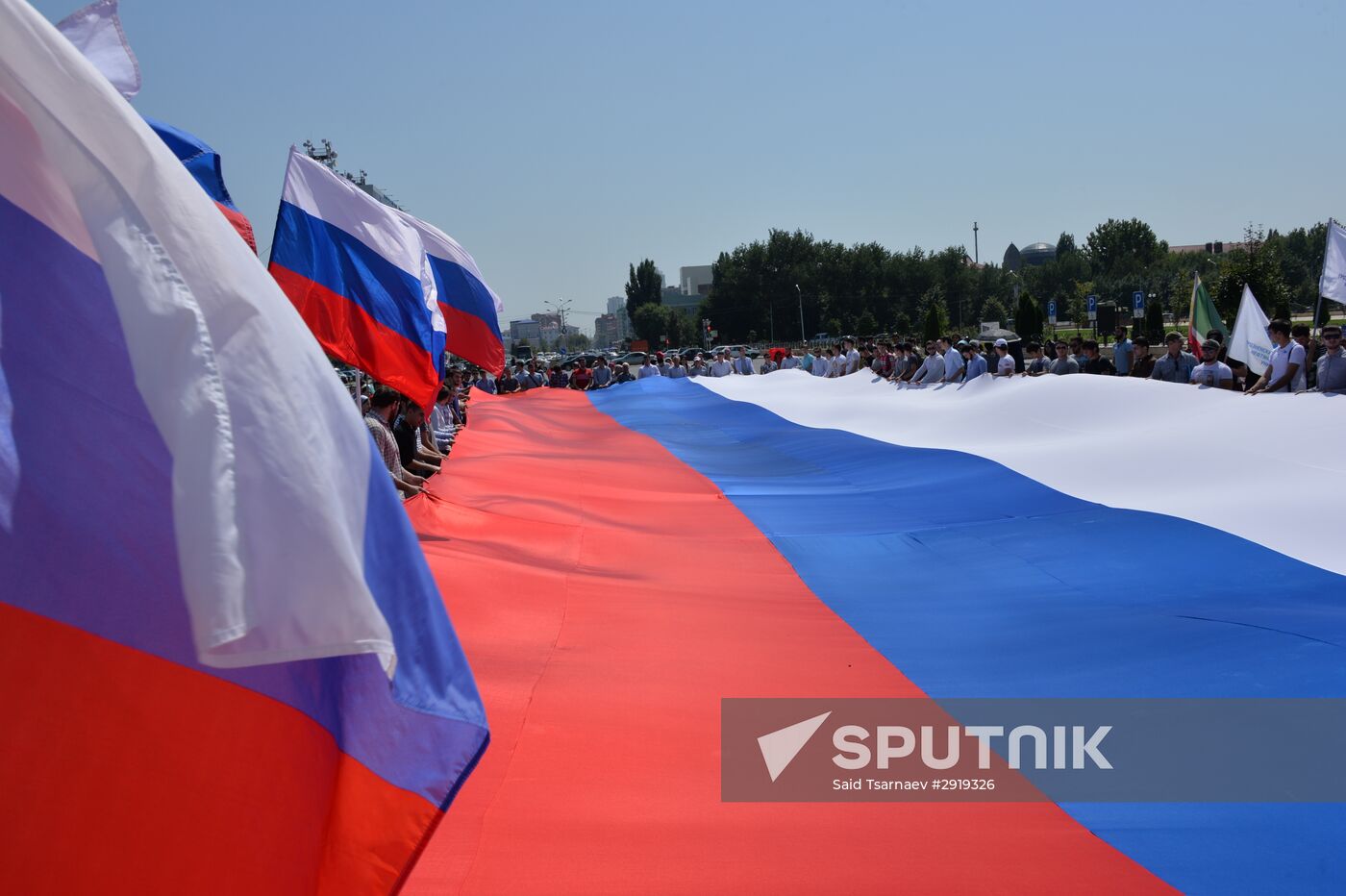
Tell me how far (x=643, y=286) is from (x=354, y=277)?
10240cm

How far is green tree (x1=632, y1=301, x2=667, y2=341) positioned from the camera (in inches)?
3834

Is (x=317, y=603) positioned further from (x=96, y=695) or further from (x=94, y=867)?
(x=94, y=867)

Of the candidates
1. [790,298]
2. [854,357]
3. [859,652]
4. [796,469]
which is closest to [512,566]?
[859,652]

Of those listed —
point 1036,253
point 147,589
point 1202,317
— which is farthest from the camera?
point 1036,253

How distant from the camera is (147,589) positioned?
6.06 feet

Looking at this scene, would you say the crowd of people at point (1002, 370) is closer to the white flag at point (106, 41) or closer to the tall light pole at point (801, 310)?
the white flag at point (106, 41)

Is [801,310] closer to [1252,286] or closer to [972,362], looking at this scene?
[1252,286]

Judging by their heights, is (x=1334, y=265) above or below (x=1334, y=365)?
above

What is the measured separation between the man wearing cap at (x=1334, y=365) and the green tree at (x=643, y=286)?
101209 mm

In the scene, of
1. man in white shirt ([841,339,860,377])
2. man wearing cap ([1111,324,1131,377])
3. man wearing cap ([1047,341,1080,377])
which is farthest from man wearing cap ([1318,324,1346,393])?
man in white shirt ([841,339,860,377])

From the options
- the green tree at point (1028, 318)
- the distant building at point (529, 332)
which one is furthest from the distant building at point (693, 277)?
the green tree at point (1028, 318)

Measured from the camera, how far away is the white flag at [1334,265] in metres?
12.5

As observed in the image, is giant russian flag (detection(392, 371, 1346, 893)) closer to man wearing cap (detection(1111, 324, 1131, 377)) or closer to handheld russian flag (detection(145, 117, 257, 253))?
handheld russian flag (detection(145, 117, 257, 253))

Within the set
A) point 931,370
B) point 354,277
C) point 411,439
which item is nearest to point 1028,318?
point 931,370
